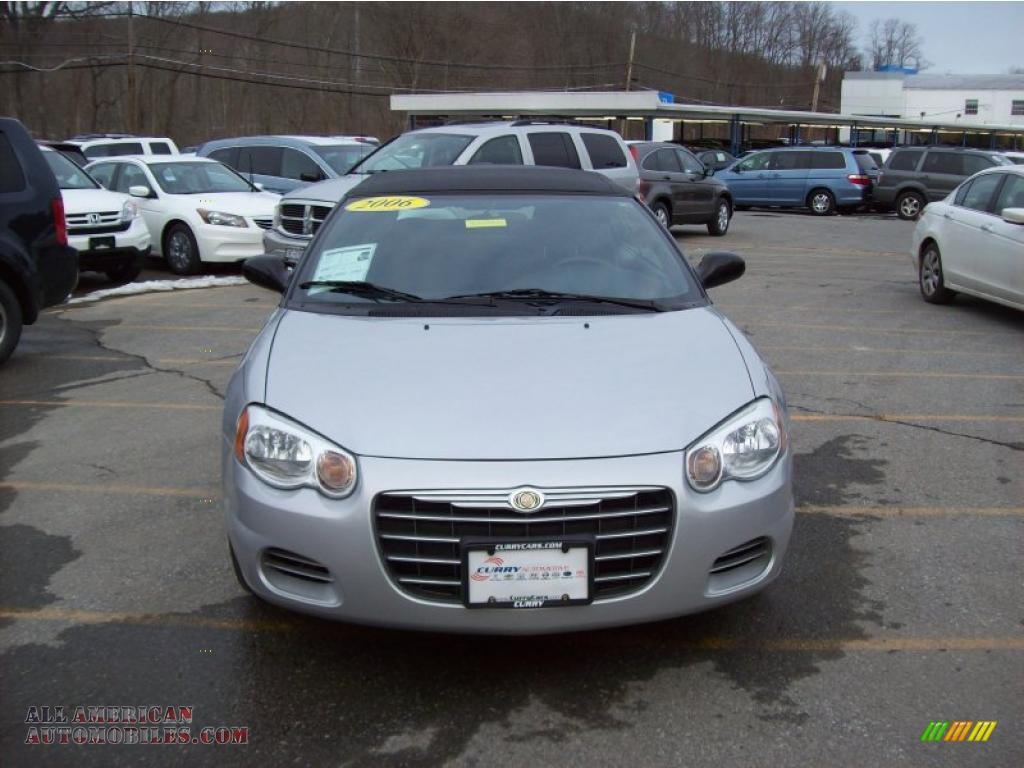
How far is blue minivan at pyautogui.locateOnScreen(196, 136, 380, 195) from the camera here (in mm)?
16250

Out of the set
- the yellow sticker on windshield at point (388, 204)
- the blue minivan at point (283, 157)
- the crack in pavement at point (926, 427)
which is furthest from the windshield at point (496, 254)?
the blue minivan at point (283, 157)

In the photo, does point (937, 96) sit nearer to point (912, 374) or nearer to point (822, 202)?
point (822, 202)

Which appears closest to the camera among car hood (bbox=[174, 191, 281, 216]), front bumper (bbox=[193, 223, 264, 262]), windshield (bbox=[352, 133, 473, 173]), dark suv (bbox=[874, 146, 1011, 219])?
windshield (bbox=[352, 133, 473, 173])

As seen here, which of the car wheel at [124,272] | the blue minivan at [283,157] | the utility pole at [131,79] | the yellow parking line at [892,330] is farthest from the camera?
the utility pole at [131,79]

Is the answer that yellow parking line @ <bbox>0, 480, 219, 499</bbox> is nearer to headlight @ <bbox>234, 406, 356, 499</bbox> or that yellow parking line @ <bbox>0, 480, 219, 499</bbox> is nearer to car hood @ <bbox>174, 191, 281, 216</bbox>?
headlight @ <bbox>234, 406, 356, 499</bbox>

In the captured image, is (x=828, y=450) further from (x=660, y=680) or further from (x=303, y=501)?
(x=303, y=501)

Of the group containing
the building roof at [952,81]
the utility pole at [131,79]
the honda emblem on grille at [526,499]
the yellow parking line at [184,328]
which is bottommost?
the yellow parking line at [184,328]

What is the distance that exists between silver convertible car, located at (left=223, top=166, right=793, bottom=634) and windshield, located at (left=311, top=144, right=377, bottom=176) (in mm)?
12968

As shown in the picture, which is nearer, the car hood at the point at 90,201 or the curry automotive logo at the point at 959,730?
the curry automotive logo at the point at 959,730

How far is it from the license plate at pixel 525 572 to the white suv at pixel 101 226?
10027mm

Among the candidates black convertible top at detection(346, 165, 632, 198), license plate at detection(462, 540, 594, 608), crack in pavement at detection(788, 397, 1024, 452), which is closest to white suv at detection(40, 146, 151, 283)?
black convertible top at detection(346, 165, 632, 198)

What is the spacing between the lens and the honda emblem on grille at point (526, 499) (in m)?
2.92

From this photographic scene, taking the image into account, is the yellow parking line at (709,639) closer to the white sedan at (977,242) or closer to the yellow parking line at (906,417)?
the yellow parking line at (906,417)

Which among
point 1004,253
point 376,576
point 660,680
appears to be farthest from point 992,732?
point 1004,253
